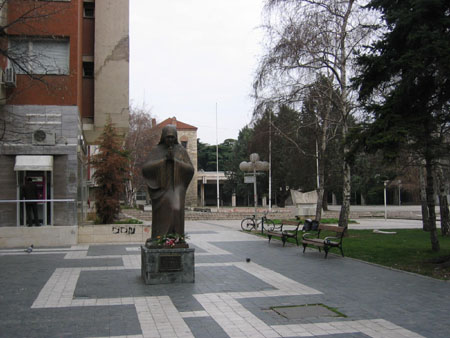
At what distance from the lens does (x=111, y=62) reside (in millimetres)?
22016

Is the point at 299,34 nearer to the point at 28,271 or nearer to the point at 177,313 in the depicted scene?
the point at 28,271

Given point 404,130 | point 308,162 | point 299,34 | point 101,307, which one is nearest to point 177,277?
point 101,307

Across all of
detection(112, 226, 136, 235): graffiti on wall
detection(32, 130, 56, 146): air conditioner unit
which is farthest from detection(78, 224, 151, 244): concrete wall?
detection(32, 130, 56, 146): air conditioner unit

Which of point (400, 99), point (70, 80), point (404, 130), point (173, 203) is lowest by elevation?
point (173, 203)

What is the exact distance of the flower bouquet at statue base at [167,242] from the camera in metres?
9.20

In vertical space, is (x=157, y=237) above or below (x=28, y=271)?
above

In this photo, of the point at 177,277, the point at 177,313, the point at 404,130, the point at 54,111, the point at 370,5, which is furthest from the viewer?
the point at 54,111

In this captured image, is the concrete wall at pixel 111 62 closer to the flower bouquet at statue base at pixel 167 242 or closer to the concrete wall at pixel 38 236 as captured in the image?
the concrete wall at pixel 38 236

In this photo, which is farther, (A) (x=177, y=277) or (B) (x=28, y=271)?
(B) (x=28, y=271)

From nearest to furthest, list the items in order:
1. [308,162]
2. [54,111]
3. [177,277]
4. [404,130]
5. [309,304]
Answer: [309,304] < [177,277] < [404,130] < [54,111] < [308,162]

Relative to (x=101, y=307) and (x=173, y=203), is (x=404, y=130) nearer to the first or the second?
(x=173, y=203)

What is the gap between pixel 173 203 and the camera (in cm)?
966

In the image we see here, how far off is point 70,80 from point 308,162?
1369 inches

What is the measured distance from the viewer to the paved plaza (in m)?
6.10
